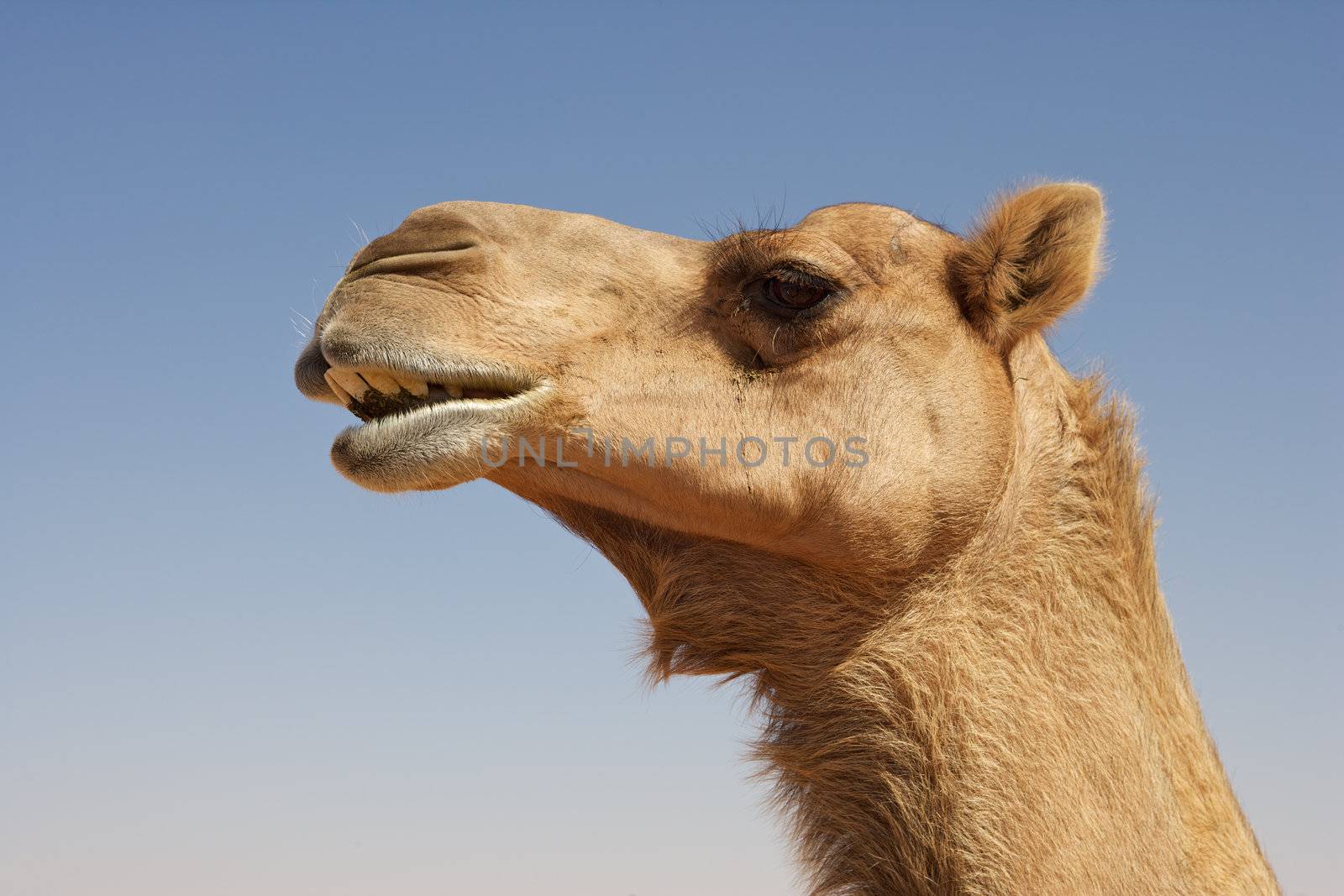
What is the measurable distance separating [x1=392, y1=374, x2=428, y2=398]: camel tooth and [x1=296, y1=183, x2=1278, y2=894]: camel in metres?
0.02

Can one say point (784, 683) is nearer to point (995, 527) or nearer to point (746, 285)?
point (995, 527)

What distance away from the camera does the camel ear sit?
187 inches

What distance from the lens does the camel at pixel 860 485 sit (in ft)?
13.7

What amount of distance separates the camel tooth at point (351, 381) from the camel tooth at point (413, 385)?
0.43 ft

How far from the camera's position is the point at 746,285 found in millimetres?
4797

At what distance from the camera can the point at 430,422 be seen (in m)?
4.21

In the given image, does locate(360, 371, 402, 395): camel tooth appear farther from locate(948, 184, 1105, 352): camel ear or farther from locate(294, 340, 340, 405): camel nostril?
locate(948, 184, 1105, 352): camel ear

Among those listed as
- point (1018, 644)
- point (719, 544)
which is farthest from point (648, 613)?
point (1018, 644)

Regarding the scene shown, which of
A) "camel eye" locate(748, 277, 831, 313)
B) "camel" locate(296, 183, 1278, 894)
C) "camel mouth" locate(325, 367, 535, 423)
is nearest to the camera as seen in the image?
"camel" locate(296, 183, 1278, 894)

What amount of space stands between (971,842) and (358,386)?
2.51 meters

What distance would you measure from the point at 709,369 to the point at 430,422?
3.44 feet

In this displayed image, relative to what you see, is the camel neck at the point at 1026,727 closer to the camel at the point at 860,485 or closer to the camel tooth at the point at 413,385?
the camel at the point at 860,485

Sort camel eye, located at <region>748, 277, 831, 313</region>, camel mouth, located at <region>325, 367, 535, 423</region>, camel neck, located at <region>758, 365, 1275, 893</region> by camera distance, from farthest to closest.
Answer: camel eye, located at <region>748, 277, 831, 313</region>, camel mouth, located at <region>325, 367, 535, 423</region>, camel neck, located at <region>758, 365, 1275, 893</region>

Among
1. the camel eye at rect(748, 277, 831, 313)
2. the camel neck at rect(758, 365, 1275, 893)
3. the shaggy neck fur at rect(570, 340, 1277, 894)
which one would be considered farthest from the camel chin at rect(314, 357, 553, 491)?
the camel neck at rect(758, 365, 1275, 893)
